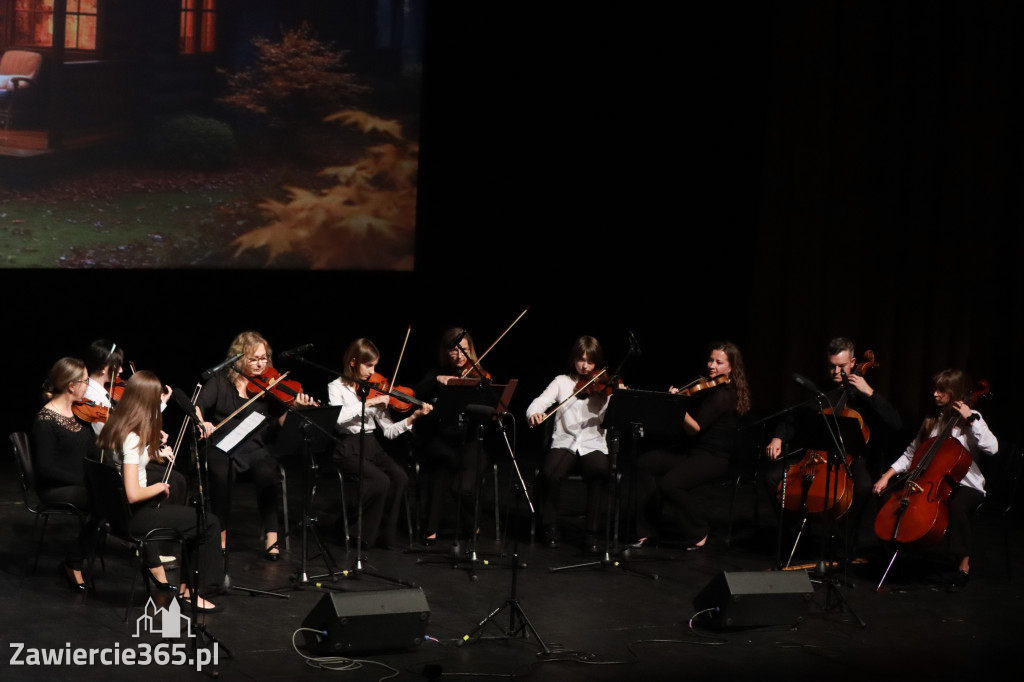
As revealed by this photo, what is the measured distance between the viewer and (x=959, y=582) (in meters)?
6.41

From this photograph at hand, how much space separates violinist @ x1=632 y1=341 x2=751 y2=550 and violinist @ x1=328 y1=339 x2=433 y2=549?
1.33m

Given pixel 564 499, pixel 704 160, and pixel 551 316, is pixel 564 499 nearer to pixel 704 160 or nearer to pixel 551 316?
pixel 551 316

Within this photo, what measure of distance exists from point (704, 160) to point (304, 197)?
3327 millimetres

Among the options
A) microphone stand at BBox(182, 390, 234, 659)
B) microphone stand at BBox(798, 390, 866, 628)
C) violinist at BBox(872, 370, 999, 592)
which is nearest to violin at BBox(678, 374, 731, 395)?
microphone stand at BBox(798, 390, 866, 628)

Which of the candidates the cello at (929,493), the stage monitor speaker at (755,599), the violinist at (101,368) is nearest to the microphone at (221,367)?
the violinist at (101,368)

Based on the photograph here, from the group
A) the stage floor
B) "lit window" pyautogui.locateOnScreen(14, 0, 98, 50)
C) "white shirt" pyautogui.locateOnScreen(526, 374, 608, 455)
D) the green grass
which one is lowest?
the stage floor

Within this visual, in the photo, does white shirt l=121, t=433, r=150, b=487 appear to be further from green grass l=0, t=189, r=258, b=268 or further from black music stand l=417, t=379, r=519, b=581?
green grass l=0, t=189, r=258, b=268

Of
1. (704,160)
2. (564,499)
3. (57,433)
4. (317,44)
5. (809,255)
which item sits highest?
(317,44)

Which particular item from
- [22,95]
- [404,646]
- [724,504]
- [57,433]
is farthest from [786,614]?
[22,95]

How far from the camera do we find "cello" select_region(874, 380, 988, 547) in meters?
6.15

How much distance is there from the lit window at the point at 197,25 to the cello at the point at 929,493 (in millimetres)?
5444

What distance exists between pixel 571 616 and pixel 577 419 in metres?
1.55

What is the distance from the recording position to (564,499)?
8.09 metres

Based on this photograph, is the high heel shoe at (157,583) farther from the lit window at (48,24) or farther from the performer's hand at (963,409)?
the lit window at (48,24)
